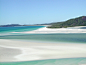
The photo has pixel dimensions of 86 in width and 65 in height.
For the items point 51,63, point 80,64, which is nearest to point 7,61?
point 51,63

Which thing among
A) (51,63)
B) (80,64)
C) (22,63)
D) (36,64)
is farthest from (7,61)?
(80,64)

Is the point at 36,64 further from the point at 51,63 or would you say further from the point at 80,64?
the point at 80,64

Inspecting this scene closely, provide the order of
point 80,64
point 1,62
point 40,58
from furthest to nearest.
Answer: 1. point 40,58
2. point 1,62
3. point 80,64

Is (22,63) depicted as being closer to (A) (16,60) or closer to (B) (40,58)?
(A) (16,60)

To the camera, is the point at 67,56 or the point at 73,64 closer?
the point at 73,64

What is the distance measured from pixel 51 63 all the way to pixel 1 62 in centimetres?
291

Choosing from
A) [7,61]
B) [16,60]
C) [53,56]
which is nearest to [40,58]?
[53,56]

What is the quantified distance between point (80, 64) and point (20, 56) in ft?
12.8

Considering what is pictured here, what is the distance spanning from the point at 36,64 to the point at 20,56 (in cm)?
180

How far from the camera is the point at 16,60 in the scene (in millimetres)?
8398

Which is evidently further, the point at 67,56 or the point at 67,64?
the point at 67,56

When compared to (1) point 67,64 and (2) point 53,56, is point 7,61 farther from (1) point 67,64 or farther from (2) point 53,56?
(1) point 67,64

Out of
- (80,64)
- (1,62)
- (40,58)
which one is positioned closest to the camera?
(80,64)

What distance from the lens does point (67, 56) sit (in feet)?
29.5
